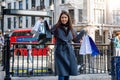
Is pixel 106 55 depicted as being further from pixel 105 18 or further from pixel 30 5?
pixel 30 5

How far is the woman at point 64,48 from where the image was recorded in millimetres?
7352

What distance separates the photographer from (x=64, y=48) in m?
7.46

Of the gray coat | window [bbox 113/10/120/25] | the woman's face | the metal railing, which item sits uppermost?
window [bbox 113/10/120/25]

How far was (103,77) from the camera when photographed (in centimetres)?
1101

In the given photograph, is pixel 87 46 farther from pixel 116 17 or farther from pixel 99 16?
pixel 116 17

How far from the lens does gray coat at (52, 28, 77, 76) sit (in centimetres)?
735

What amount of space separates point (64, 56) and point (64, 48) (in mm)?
190

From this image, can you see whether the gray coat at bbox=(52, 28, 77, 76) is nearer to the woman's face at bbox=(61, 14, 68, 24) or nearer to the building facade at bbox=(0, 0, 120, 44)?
the woman's face at bbox=(61, 14, 68, 24)

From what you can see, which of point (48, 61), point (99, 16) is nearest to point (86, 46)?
point (48, 61)

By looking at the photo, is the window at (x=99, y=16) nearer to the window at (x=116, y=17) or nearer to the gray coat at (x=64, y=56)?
the window at (x=116, y=17)

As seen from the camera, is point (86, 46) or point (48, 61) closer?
point (86, 46)

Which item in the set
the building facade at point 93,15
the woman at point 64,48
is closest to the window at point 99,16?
the building facade at point 93,15

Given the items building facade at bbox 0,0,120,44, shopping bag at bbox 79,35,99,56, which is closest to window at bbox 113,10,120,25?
building facade at bbox 0,0,120,44

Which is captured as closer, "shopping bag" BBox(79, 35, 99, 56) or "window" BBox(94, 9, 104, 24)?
"shopping bag" BBox(79, 35, 99, 56)
